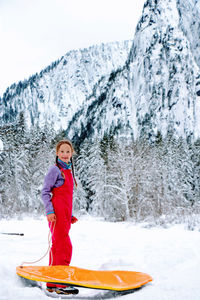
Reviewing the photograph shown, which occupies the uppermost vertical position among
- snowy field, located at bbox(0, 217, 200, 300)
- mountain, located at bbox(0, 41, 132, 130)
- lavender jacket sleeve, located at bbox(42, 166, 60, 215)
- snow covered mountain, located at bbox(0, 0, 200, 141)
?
mountain, located at bbox(0, 41, 132, 130)

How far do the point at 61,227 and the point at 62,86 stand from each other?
168m

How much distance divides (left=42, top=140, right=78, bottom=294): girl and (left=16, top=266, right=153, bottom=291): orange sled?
0.93ft

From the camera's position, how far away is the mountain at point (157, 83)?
220 ft

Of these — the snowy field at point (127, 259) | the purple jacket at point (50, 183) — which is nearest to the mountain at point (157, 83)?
the snowy field at point (127, 259)

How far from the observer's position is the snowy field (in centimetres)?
210

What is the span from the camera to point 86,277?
7.71ft

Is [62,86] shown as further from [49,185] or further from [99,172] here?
[49,185]

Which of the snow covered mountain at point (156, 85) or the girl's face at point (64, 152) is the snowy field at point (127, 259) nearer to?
the girl's face at point (64, 152)

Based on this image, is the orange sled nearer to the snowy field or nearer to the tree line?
the snowy field

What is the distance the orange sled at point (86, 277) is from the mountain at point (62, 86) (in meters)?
140

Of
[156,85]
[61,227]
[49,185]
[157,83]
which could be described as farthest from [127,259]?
[157,83]

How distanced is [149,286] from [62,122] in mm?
144036

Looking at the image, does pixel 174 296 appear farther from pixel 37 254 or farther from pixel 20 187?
pixel 20 187

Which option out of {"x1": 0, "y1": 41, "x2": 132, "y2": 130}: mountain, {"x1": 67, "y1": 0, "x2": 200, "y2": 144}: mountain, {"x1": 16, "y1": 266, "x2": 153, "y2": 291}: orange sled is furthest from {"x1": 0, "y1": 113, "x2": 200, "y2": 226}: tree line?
{"x1": 0, "y1": 41, "x2": 132, "y2": 130}: mountain
